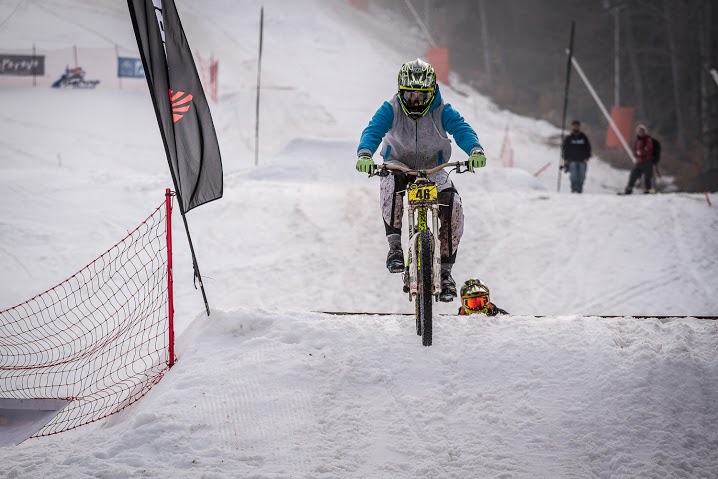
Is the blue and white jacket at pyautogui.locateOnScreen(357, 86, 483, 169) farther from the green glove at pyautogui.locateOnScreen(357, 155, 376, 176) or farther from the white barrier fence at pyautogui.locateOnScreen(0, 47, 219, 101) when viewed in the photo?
the white barrier fence at pyautogui.locateOnScreen(0, 47, 219, 101)

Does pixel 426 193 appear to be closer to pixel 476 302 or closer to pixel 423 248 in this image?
pixel 423 248

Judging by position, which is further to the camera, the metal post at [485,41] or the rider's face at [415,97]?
the metal post at [485,41]

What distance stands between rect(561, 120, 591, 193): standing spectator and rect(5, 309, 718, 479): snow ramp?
10.3m

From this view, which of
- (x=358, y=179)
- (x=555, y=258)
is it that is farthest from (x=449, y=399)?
(x=358, y=179)

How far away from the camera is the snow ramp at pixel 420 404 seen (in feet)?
11.8

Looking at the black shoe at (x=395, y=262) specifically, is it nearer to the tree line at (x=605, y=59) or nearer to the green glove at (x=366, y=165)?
the green glove at (x=366, y=165)

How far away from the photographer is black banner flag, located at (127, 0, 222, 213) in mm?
4957

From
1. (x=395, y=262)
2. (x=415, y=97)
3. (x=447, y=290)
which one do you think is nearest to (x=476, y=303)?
(x=447, y=290)

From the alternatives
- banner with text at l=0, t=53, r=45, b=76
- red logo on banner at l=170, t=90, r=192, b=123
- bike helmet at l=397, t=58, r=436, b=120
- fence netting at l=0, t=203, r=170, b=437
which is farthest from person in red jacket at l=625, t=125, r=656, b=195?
banner with text at l=0, t=53, r=45, b=76

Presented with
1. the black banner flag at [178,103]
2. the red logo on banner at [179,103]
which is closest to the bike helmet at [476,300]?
the black banner flag at [178,103]

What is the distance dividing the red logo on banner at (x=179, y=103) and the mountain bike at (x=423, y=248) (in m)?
1.72

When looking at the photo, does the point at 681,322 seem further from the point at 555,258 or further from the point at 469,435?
the point at 555,258

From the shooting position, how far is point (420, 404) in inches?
164

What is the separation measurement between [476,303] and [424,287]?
4.77 ft
